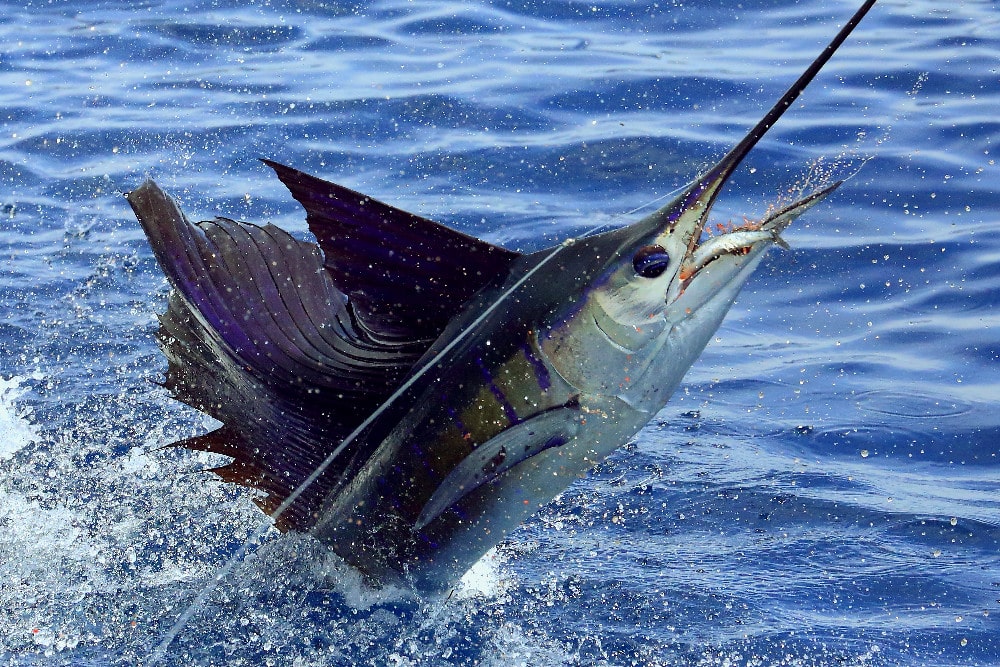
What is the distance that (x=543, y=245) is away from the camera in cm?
693

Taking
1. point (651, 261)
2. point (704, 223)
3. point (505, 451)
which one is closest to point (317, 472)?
point (505, 451)

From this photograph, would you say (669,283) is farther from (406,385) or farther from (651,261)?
(406,385)

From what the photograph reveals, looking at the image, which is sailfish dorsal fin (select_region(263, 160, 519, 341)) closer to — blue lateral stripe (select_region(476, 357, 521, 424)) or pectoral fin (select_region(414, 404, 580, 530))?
blue lateral stripe (select_region(476, 357, 521, 424))

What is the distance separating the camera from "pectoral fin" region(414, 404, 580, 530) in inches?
121

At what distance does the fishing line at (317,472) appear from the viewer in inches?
124

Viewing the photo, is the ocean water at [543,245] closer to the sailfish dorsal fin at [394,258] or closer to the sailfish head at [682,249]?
the sailfish head at [682,249]

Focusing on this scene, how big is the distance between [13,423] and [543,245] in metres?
3.10

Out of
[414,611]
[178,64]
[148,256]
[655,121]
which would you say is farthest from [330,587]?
[178,64]

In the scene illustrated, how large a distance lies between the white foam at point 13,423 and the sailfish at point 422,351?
5.34 ft

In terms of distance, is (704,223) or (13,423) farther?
(13,423)

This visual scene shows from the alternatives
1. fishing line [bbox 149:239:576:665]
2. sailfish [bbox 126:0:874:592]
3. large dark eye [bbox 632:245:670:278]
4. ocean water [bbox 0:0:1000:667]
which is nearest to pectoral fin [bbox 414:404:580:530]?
sailfish [bbox 126:0:874:592]

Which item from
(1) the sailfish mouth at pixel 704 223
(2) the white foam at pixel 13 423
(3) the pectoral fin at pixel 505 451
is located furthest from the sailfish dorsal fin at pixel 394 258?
(2) the white foam at pixel 13 423

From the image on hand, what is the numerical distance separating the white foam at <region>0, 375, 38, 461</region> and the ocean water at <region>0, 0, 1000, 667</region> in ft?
0.10

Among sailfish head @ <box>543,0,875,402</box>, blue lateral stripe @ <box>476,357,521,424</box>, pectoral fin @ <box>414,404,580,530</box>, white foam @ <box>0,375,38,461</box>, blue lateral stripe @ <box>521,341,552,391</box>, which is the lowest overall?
white foam @ <box>0,375,38,461</box>
